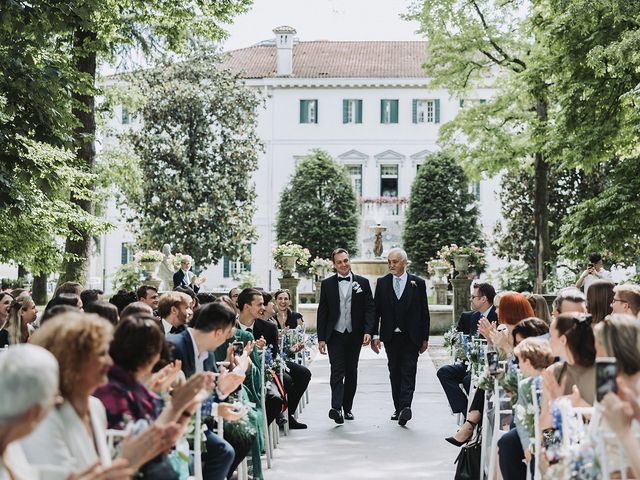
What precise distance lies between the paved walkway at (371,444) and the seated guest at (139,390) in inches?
153

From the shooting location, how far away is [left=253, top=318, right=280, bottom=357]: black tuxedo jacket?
9391 mm

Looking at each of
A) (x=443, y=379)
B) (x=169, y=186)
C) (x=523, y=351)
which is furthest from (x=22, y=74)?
(x=169, y=186)

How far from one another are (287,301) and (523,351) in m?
7.13

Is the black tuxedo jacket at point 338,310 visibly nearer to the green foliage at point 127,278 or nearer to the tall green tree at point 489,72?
the tall green tree at point 489,72

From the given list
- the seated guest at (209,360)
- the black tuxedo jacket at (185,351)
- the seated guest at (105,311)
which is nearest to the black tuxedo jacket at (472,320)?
the seated guest at (209,360)

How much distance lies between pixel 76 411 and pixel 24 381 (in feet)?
2.42

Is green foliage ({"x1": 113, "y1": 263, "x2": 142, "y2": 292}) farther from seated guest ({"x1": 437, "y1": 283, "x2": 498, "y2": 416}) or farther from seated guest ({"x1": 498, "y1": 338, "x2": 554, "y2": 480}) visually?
seated guest ({"x1": 498, "y1": 338, "x2": 554, "y2": 480})

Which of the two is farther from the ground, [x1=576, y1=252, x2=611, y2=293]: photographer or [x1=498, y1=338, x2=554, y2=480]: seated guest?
[x1=576, y1=252, x2=611, y2=293]: photographer

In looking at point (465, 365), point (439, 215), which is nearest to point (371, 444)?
point (465, 365)

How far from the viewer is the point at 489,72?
2681 centimetres

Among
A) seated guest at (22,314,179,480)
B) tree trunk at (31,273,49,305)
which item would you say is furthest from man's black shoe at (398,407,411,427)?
tree trunk at (31,273,49,305)

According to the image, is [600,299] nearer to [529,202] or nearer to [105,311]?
[105,311]

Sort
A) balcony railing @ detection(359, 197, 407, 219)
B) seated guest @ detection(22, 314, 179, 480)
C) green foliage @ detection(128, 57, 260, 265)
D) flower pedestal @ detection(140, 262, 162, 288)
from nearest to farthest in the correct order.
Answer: seated guest @ detection(22, 314, 179, 480) → flower pedestal @ detection(140, 262, 162, 288) → green foliage @ detection(128, 57, 260, 265) → balcony railing @ detection(359, 197, 407, 219)

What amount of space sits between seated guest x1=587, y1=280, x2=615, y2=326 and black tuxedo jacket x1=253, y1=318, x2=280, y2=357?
3318 mm
